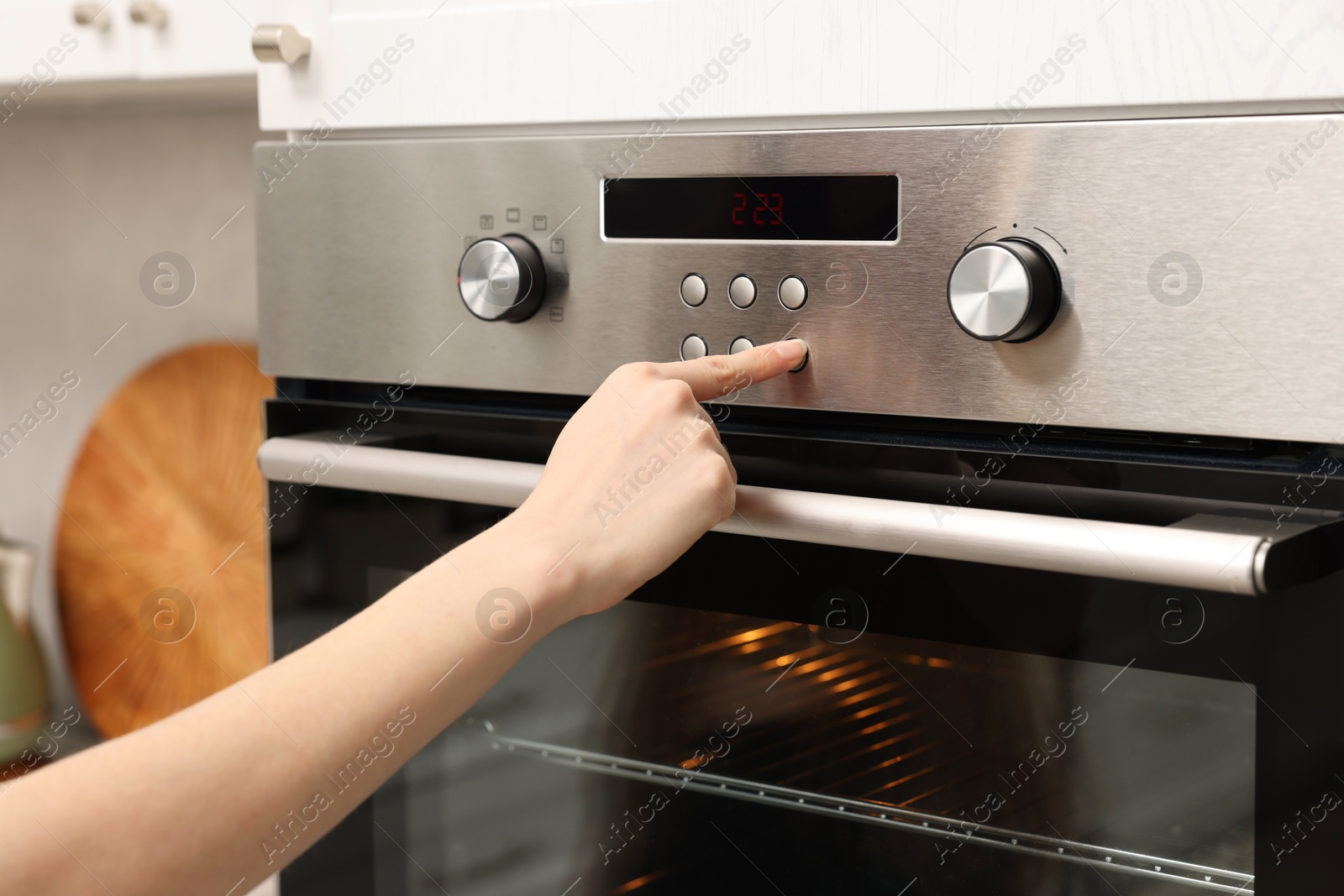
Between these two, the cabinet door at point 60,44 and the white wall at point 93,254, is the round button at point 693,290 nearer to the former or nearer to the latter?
the cabinet door at point 60,44

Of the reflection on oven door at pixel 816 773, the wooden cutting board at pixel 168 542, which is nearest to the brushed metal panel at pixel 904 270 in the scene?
the reflection on oven door at pixel 816 773

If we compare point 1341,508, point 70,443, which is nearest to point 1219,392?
point 1341,508

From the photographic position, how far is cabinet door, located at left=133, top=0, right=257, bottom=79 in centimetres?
86

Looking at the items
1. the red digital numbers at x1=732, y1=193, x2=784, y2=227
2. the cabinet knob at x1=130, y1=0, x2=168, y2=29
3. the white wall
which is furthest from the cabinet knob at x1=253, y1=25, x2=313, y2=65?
the white wall

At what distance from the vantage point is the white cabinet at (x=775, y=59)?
50cm

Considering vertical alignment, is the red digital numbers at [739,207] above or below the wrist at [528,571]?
above

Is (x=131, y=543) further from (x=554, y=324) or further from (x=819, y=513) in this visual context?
(x=819, y=513)

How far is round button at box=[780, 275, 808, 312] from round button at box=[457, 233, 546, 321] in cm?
15

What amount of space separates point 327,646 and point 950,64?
0.40 metres

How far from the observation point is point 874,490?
0.58 metres

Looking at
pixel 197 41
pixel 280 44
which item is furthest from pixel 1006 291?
pixel 197 41

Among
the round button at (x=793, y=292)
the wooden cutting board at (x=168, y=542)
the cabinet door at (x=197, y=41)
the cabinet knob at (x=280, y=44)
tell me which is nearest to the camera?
the round button at (x=793, y=292)

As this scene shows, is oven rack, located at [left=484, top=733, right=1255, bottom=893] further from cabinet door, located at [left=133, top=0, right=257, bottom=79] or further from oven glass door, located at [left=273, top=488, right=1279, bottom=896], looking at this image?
cabinet door, located at [left=133, top=0, right=257, bottom=79]

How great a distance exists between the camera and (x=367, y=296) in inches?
28.4
